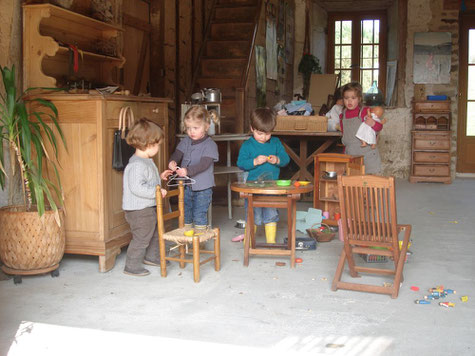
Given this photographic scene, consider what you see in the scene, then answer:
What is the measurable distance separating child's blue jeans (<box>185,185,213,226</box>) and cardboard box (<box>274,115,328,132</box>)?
2500 mm

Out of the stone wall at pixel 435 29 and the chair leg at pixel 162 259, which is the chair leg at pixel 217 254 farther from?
the stone wall at pixel 435 29

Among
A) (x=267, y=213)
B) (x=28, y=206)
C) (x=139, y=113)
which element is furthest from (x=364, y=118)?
(x=28, y=206)

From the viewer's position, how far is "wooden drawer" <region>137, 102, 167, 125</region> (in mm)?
4473

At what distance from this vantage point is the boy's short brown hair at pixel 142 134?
395 centimetres

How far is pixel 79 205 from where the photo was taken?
4113 mm

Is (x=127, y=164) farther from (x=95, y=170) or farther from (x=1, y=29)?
(x=1, y=29)

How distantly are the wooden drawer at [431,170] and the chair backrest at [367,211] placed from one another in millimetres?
6213

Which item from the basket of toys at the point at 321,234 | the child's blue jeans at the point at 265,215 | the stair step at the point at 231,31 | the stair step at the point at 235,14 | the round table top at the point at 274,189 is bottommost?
the basket of toys at the point at 321,234

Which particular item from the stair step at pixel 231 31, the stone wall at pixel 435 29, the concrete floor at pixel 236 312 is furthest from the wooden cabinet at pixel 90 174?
the stone wall at pixel 435 29

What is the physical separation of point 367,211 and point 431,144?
21.0 ft

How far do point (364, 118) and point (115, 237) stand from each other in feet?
8.74

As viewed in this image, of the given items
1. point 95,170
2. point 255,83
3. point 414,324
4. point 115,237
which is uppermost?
point 255,83

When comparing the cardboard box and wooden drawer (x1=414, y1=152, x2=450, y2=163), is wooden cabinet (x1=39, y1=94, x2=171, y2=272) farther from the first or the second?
wooden drawer (x1=414, y1=152, x2=450, y2=163)

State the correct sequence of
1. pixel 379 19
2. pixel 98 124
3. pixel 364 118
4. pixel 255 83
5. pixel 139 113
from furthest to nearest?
pixel 379 19 → pixel 255 83 → pixel 364 118 → pixel 139 113 → pixel 98 124
